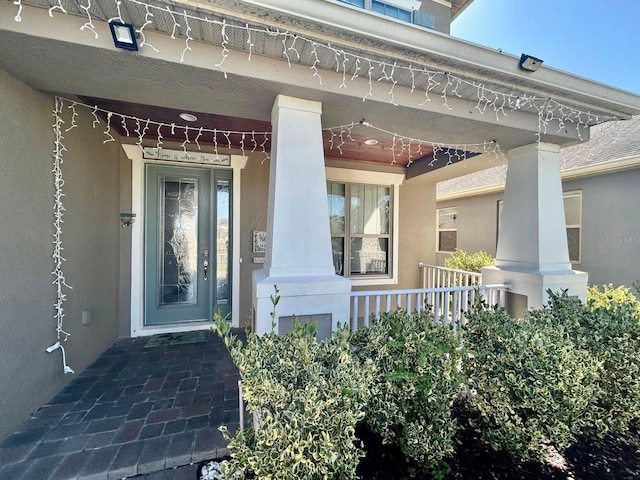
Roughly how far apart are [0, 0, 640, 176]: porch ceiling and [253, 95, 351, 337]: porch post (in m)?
0.31

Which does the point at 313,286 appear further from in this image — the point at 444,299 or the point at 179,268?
the point at 179,268

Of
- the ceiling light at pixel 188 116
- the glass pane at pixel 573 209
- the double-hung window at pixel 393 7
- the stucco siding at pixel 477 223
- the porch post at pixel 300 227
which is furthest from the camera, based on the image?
the stucco siding at pixel 477 223

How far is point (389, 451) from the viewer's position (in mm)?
1897

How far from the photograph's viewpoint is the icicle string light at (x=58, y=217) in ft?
8.48

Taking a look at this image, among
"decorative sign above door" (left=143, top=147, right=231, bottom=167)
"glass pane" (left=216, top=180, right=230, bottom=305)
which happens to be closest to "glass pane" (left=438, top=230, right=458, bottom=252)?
"glass pane" (left=216, top=180, right=230, bottom=305)

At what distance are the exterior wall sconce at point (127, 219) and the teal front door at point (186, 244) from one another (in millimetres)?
179

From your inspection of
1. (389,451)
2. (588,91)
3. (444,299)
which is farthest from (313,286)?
(588,91)

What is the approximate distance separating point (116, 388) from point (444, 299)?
3627 millimetres

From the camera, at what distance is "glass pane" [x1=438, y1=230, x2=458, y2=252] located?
29.6 ft

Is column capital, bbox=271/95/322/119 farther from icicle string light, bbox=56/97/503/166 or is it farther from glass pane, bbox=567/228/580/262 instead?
glass pane, bbox=567/228/580/262

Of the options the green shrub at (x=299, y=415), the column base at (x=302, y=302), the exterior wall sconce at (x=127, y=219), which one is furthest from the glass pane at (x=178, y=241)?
the green shrub at (x=299, y=415)

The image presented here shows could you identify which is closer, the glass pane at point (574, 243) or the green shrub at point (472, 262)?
Answer: the glass pane at point (574, 243)

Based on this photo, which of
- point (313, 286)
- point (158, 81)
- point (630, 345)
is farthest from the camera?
point (313, 286)

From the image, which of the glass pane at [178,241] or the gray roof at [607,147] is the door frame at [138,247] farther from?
the gray roof at [607,147]
